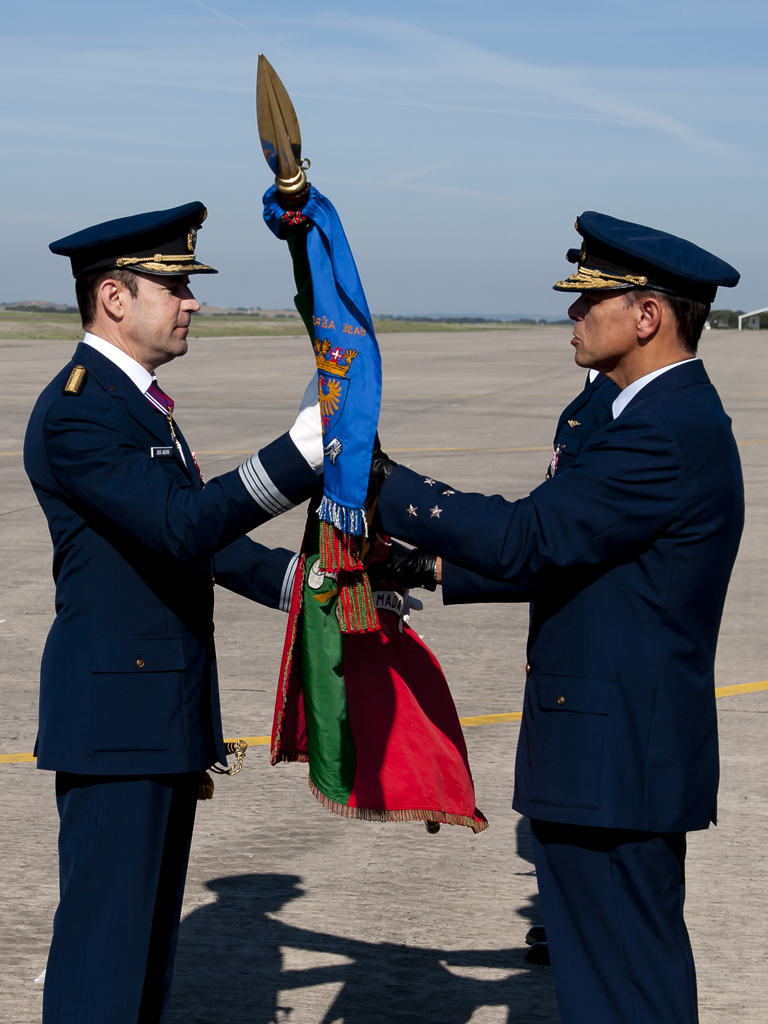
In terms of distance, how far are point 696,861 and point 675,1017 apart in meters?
2.09

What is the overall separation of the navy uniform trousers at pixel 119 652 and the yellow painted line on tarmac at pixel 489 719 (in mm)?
2186

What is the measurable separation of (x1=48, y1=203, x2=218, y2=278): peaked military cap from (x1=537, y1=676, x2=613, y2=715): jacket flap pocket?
141cm

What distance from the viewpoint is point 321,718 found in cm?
333

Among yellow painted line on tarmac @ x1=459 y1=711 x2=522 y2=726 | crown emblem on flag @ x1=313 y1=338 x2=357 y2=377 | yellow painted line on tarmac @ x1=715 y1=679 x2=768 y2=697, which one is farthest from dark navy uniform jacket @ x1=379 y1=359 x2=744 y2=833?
yellow painted line on tarmac @ x1=715 y1=679 x2=768 y2=697

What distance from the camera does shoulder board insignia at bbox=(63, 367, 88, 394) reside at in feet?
10.1

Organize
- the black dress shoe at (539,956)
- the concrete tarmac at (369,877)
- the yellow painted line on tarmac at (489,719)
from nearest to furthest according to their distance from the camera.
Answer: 1. the concrete tarmac at (369,877)
2. the black dress shoe at (539,956)
3. the yellow painted line on tarmac at (489,719)

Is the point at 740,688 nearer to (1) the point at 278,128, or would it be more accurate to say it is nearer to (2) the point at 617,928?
(2) the point at 617,928

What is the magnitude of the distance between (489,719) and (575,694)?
11.5 ft

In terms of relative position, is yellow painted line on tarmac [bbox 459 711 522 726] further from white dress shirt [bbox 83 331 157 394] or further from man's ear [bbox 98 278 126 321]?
man's ear [bbox 98 278 126 321]

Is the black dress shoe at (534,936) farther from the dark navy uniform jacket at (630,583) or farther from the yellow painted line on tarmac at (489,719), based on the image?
the yellow painted line on tarmac at (489,719)

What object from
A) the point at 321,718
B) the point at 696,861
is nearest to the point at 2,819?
the point at 321,718

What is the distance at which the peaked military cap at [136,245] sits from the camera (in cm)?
314

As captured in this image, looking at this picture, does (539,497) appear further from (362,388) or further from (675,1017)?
(675,1017)

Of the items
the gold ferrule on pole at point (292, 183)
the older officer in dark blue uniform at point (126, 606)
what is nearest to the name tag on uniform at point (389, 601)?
the older officer in dark blue uniform at point (126, 606)
